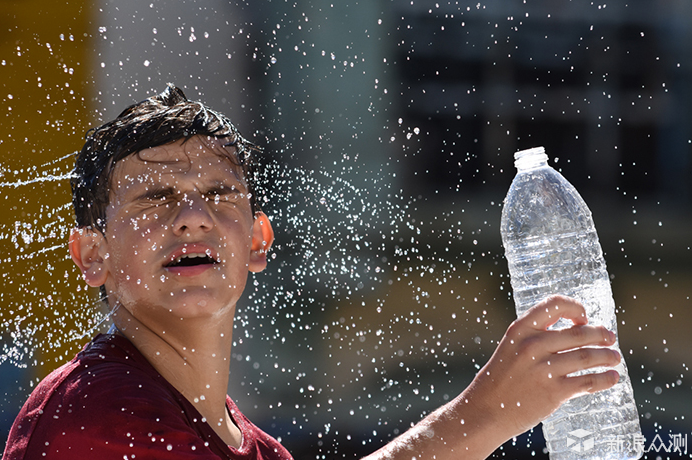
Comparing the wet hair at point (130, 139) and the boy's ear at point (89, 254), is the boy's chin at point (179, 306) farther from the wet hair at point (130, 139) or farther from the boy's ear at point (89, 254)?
the wet hair at point (130, 139)

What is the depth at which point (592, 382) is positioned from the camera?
158cm

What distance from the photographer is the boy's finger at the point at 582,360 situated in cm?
157

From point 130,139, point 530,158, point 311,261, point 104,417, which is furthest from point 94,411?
point 311,261

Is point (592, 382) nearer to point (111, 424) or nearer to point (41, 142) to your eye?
point (111, 424)

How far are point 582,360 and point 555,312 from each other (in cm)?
11

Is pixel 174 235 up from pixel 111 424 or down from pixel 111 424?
up

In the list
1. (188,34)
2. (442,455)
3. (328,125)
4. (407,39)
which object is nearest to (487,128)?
(407,39)

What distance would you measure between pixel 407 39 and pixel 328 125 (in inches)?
50.7

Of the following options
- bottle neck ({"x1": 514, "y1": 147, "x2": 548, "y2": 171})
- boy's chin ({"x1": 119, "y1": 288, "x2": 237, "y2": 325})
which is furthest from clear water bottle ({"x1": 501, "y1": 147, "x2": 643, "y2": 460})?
boy's chin ({"x1": 119, "y1": 288, "x2": 237, "y2": 325})

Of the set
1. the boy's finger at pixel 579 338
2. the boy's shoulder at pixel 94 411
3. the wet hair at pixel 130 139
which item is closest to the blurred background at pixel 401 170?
the wet hair at pixel 130 139

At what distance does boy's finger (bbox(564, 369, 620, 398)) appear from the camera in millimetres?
1567

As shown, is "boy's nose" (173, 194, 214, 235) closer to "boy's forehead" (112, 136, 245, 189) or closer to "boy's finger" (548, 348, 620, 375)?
"boy's forehead" (112, 136, 245, 189)

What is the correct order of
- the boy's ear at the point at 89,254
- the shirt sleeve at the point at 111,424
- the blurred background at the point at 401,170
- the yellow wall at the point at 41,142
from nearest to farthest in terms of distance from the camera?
the shirt sleeve at the point at 111,424 → the boy's ear at the point at 89,254 → the yellow wall at the point at 41,142 → the blurred background at the point at 401,170

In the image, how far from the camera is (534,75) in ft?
28.7
